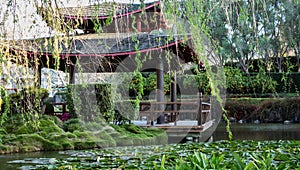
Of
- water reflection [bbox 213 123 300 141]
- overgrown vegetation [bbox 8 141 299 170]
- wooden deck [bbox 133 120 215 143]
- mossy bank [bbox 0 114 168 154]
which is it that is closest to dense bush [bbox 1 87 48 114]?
mossy bank [bbox 0 114 168 154]

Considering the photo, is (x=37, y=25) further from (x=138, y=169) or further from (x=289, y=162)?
(x=289, y=162)

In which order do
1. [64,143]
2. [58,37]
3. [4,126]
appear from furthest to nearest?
[4,126] < [64,143] < [58,37]

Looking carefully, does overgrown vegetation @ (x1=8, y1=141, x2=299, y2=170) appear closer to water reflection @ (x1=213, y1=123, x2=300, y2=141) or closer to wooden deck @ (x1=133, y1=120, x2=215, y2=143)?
wooden deck @ (x1=133, y1=120, x2=215, y2=143)

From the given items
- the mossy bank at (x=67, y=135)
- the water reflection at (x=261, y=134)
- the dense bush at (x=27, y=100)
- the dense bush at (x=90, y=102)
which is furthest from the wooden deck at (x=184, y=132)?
the dense bush at (x=27, y=100)

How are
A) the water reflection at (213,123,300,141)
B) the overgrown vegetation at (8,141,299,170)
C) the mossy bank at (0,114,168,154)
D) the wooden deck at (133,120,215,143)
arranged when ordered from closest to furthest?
the overgrown vegetation at (8,141,299,170)
the mossy bank at (0,114,168,154)
the wooden deck at (133,120,215,143)
the water reflection at (213,123,300,141)

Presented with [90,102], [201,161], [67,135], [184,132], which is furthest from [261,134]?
[201,161]

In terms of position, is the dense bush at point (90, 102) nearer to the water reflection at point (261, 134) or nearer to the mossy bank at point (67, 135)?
the mossy bank at point (67, 135)

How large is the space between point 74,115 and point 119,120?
3.02 feet

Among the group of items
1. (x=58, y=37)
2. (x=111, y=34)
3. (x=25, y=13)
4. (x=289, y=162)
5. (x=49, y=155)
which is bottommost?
(x=49, y=155)

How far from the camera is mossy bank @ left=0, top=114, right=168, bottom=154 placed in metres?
5.91

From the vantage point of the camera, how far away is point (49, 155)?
527 cm

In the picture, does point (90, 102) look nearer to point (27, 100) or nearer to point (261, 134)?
point (261, 134)

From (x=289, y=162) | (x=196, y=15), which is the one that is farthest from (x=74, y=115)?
(x=196, y=15)

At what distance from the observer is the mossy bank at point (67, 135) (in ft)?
19.4
